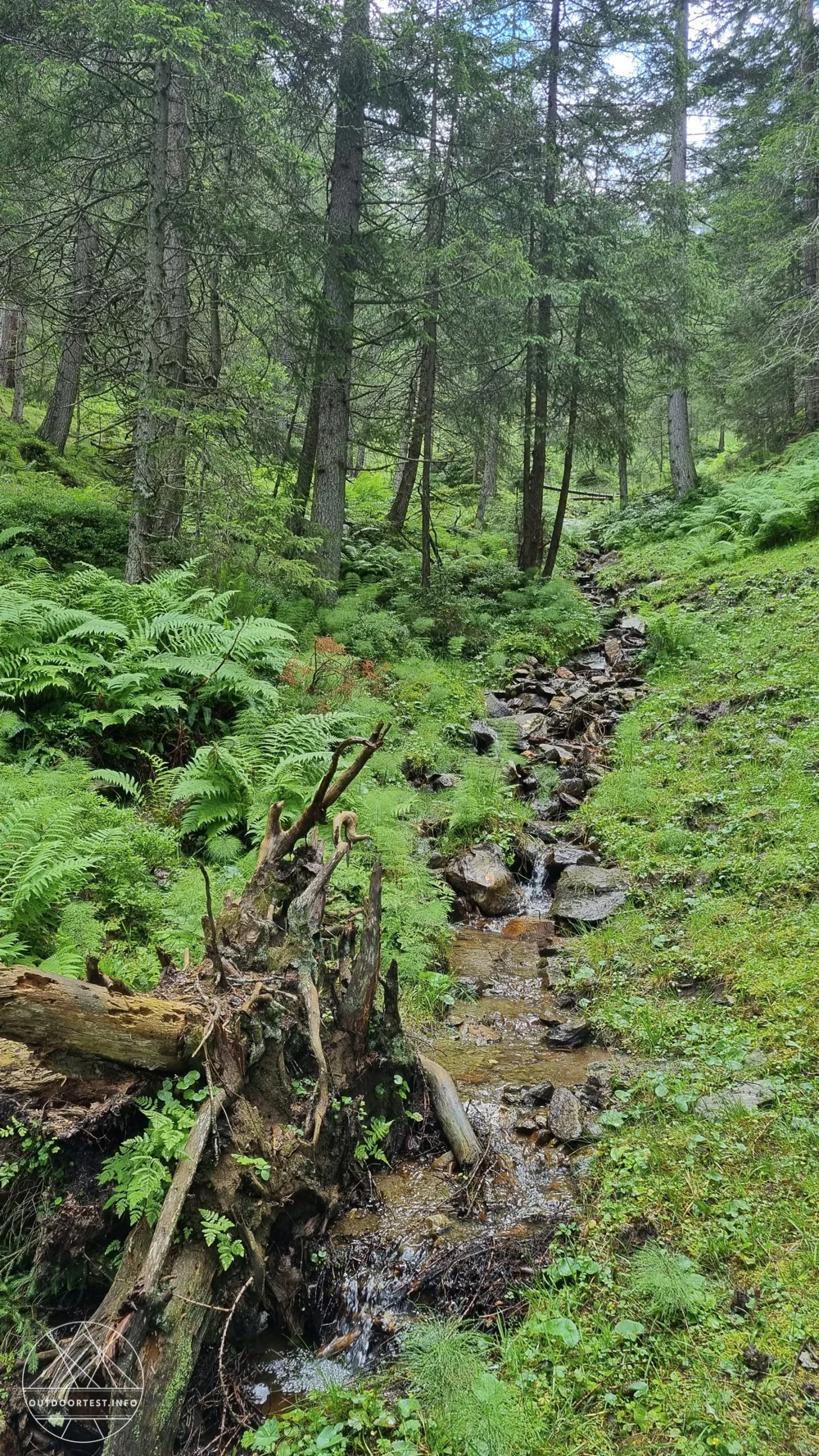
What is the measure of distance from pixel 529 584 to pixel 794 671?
7.48m

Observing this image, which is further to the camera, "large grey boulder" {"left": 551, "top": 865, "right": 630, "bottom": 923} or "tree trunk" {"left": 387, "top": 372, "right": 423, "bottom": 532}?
"tree trunk" {"left": 387, "top": 372, "right": 423, "bottom": 532}

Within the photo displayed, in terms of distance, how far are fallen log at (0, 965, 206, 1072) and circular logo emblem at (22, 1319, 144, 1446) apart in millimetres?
904

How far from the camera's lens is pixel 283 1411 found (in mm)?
2900

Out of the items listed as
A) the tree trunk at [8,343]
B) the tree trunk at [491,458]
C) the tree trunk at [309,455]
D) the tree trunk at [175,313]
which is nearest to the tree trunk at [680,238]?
the tree trunk at [491,458]

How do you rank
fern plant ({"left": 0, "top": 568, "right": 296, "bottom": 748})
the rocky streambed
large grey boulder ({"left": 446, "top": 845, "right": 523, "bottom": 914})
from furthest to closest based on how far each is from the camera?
1. large grey boulder ({"left": 446, "top": 845, "right": 523, "bottom": 914})
2. fern plant ({"left": 0, "top": 568, "right": 296, "bottom": 748})
3. the rocky streambed

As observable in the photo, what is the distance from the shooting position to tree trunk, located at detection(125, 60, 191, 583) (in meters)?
8.45

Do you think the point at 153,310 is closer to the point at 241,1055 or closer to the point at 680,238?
the point at 241,1055

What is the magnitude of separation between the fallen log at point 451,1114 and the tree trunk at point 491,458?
1314 cm

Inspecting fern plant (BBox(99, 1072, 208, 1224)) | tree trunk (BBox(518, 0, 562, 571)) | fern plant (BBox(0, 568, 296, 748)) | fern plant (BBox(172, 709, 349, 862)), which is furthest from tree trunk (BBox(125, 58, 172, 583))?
fern plant (BBox(99, 1072, 208, 1224))

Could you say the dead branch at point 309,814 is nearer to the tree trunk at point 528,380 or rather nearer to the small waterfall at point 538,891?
the small waterfall at point 538,891

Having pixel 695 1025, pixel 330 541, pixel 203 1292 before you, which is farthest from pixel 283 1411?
pixel 330 541

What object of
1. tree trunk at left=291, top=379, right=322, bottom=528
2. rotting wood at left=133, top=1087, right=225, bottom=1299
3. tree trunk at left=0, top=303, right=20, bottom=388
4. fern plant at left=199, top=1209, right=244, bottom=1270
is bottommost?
fern plant at left=199, top=1209, right=244, bottom=1270

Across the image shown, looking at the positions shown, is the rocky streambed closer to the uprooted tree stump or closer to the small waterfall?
the small waterfall

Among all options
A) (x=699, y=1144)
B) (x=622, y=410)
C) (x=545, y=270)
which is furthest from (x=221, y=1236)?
(x=545, y=270)
